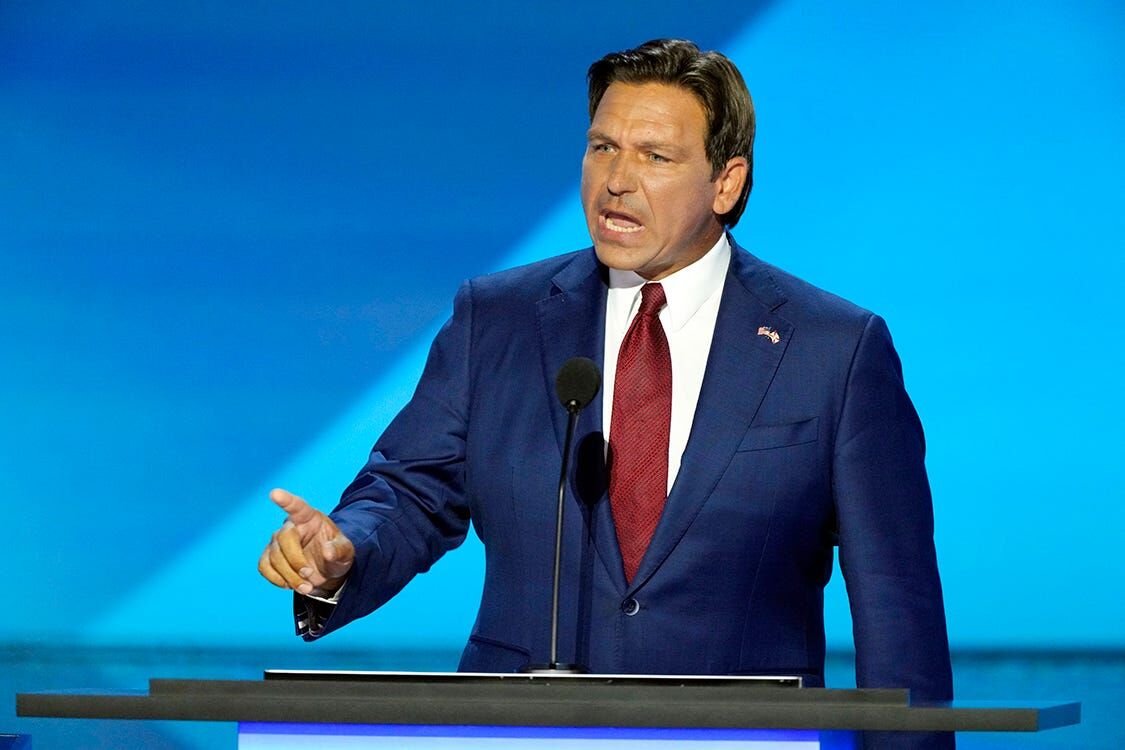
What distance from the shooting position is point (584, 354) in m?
2.44

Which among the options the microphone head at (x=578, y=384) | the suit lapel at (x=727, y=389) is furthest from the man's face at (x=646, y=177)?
the microphone head at (x=578, y=384)

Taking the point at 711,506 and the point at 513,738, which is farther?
the point at 711,506

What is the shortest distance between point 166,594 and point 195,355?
640mm

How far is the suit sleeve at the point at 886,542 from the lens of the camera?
229 cm

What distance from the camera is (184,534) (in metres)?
4.41

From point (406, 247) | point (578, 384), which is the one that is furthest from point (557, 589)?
point (406, 247)

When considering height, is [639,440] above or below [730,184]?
below

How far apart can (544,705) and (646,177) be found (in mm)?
1033

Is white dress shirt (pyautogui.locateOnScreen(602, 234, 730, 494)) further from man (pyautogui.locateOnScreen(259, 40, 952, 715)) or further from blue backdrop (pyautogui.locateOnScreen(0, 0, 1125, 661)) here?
blue backdrop (pyautogui.locateOnScreen(0, 0, 1125, 661))

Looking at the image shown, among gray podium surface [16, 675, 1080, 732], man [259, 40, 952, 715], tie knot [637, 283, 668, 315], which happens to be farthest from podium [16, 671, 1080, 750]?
tie knot [637, 283, 668, 315]

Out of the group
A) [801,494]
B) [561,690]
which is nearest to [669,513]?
[801,494]

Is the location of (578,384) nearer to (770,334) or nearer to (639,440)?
(639,440)

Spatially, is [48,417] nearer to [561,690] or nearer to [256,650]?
[256,650]

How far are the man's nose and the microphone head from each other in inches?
18.6
